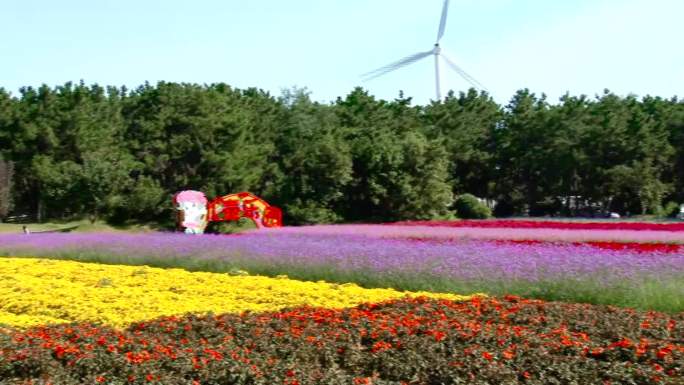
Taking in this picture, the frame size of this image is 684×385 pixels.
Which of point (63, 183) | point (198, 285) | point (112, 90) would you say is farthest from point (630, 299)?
point (112, 90)

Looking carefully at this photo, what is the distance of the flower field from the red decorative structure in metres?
12.9

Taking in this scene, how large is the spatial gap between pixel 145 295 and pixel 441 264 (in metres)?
5.35

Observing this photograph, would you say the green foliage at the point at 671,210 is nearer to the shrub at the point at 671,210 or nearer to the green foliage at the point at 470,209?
the shrub at the point at 671,210

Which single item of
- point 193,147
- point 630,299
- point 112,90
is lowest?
point 630,299

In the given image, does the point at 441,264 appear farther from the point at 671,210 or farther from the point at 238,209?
the point at 671,210

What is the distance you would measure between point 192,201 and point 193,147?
15.1 m

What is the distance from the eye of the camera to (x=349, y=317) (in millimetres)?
9031

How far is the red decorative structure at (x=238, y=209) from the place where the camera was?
31219 mm

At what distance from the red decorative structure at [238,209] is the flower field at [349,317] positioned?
42.3 ft

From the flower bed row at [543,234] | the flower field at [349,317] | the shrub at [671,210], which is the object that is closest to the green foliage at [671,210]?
the shrub at [671,210]

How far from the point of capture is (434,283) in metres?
13.4

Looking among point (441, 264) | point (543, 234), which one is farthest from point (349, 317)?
point (543, 234)

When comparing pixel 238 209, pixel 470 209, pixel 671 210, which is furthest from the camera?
pixel 671 210

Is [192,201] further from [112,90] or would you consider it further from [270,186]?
[112,90]
